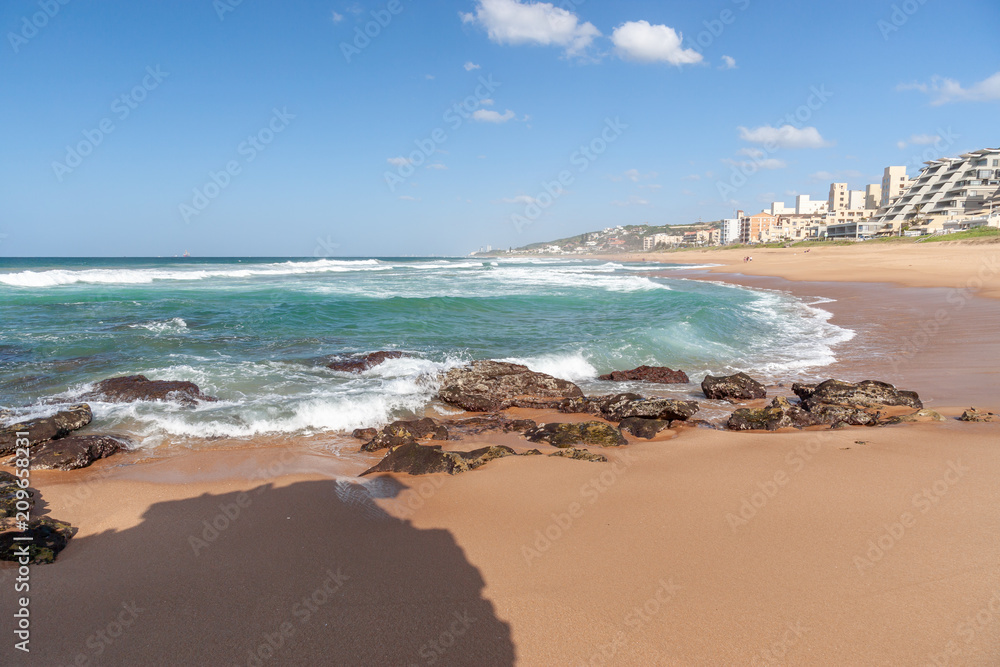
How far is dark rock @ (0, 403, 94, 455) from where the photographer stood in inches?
219

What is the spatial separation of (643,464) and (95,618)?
4.48 meters

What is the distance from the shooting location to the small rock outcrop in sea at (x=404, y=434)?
586 centimetres

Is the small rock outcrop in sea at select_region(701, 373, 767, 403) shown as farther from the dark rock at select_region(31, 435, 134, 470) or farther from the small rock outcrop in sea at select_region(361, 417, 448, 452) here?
the dark rock at select_region(31, 435, 134, 470)

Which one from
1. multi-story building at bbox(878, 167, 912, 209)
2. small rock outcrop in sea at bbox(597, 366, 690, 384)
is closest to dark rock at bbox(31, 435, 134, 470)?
small rock outcrop in sea at bbox(597, 366, 690, 384)

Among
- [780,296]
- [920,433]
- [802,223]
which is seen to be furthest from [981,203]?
[920,433]

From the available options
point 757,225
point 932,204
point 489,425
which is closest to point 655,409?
point 489,425

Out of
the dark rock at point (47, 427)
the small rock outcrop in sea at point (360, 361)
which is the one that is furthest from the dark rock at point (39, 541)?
the small rock outcrop in sea at point (360, 361)

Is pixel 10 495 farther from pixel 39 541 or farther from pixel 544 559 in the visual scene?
pixel 544 559

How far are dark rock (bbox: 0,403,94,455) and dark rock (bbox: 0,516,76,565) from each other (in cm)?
277

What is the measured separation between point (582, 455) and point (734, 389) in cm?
405

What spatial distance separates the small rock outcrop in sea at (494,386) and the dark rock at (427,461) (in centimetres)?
264

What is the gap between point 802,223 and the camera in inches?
4365

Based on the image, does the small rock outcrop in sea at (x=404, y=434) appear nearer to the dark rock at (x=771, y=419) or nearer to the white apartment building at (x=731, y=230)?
the dark rock at (x=771, y=419)

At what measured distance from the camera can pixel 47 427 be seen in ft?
19.4
